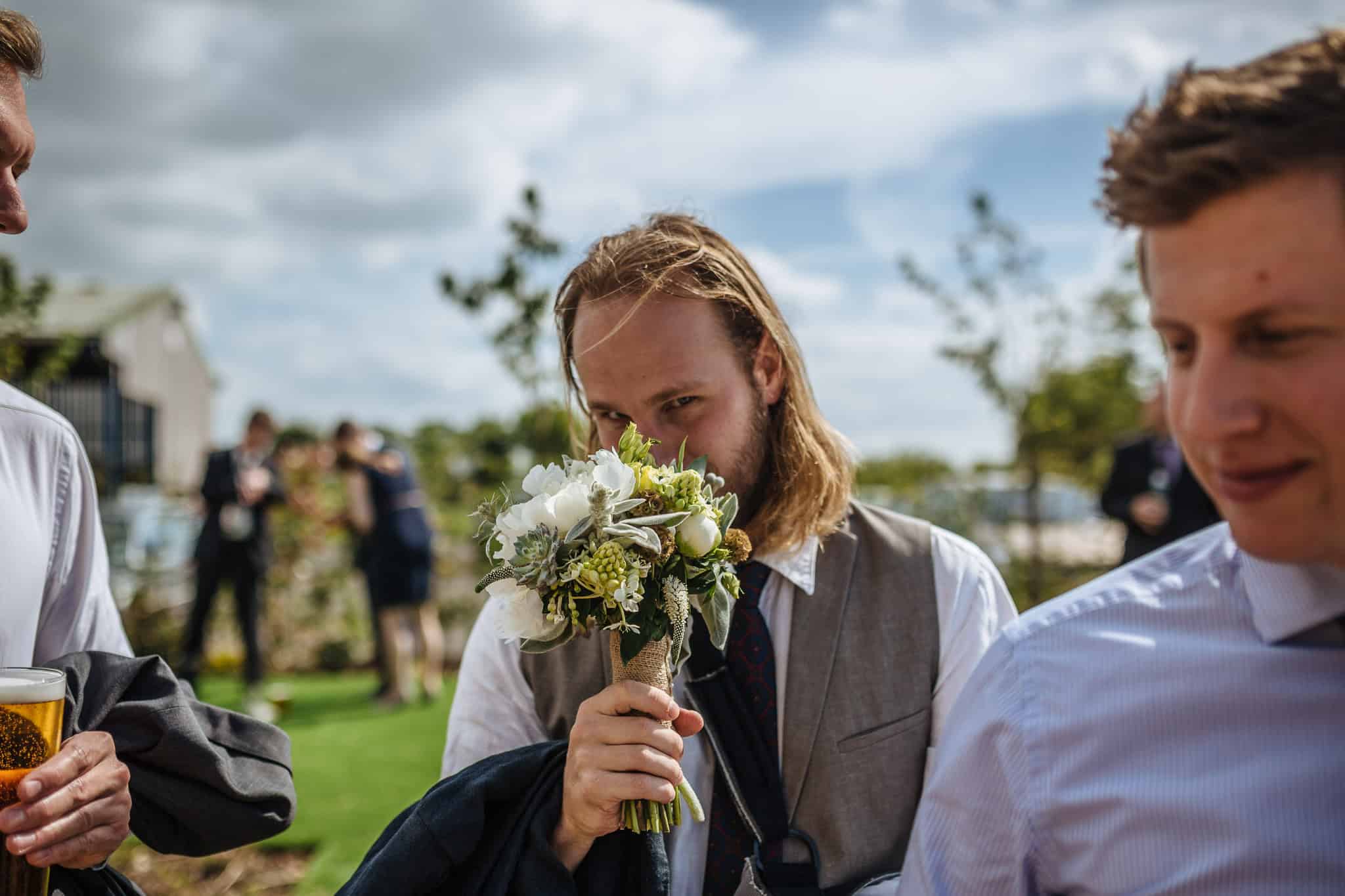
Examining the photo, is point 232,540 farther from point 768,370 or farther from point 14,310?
point 768,370

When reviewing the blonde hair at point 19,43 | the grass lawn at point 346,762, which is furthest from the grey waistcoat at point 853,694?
the grass lawn at point 346,762

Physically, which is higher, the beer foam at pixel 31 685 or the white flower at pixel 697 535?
the white flower at pixel 697 535

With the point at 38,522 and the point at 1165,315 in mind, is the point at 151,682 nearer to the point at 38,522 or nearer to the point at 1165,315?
the point at 38,522

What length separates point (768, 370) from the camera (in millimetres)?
2273

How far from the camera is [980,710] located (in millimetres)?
1368

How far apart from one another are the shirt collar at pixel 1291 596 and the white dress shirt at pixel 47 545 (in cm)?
189

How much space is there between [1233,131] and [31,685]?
1.73 meters

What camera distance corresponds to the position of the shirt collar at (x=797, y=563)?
2.01 metres

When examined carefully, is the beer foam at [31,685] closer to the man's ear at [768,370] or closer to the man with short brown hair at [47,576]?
the man with short brown hair at [47,576]

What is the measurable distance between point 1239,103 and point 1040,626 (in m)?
0.71

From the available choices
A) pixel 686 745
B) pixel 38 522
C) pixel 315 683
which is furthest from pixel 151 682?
pixel 315 683

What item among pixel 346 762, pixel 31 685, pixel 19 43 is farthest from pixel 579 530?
pixel 346 762

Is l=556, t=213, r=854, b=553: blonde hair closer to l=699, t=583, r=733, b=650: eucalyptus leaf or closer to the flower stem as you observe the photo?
l=699, t=583, r=733, b=650: eucalyptus leaf

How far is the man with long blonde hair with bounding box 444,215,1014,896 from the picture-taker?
1.82 metres
